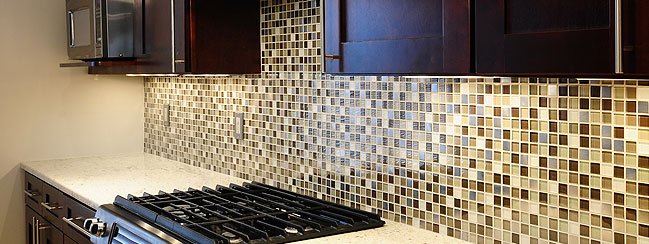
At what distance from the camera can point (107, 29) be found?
321 centimetres

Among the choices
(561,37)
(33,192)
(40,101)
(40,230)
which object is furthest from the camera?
(40,101)

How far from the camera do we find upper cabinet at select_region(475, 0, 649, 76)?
1.09m

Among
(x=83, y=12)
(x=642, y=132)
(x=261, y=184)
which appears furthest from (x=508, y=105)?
(x=83, y=12)

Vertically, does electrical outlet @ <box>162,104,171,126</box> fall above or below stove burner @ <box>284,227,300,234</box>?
above

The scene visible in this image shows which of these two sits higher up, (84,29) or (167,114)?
(84,29)

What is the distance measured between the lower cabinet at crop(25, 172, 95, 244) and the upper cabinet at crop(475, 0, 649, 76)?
1.84 metres

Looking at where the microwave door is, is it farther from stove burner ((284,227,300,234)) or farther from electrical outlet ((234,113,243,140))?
stove burner ((284,227,300,234))

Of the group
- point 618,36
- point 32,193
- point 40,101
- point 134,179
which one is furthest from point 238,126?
point 618,36

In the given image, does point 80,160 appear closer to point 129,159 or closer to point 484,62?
point 129,159

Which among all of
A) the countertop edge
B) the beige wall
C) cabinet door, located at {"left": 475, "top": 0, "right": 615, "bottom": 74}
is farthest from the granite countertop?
cabinet door, located at {"left": 475, "top": 0, "right": 615, "bottom": 74}

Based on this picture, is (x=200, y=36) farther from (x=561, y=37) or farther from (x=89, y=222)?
(x=561, y=37)

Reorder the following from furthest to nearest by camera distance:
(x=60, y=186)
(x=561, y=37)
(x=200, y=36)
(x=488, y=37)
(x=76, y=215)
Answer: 1. (x=60, y=186)
2. (x=76, y=215)
3. (x=200, y=36)
4. (x=488, y=37)
5. (x=561, y=37)

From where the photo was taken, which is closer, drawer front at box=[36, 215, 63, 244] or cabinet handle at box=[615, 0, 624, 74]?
cabinet handle at box=[615, 0, 624, 74]

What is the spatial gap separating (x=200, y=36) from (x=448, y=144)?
45.8 inches
